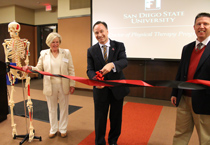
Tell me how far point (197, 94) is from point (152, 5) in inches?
132

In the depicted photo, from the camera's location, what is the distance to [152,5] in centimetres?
438

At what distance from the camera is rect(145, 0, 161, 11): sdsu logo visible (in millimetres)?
4328

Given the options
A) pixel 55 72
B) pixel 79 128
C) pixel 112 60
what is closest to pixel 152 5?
pixel 112 60

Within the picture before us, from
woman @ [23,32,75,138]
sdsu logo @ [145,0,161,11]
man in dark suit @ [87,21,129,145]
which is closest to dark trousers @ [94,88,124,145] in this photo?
man in dark suit @ [87,21,129,145]

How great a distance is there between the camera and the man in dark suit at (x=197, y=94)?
1.66 meters

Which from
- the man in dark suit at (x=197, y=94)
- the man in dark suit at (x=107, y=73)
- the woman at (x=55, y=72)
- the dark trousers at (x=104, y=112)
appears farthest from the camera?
the woman at (x=55, y=72)

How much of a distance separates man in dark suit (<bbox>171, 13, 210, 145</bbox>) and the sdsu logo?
285cm

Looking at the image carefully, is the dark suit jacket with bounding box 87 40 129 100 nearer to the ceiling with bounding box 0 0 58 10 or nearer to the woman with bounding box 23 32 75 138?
the woman with bounding box 23 32 75 138

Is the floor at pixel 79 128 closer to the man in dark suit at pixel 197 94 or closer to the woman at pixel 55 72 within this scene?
the woman at pixel 55 72

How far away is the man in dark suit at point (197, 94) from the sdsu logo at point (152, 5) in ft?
9.34

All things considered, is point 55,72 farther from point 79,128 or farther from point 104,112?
point 79,128

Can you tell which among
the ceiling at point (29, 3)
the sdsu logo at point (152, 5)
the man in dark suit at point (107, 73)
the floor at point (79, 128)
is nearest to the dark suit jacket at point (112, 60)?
the man in dark suit at point (107, 73)

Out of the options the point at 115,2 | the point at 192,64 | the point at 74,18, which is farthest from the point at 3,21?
the point at 192,64

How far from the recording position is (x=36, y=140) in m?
2.68
